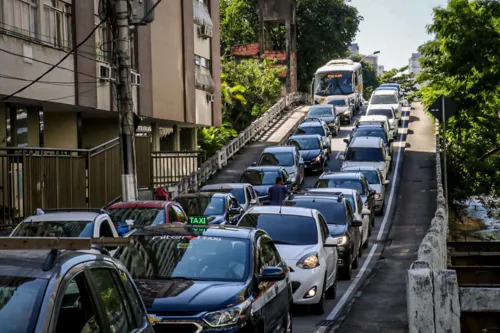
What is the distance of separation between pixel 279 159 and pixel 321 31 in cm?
5298

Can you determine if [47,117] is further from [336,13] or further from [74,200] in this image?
[336,13]

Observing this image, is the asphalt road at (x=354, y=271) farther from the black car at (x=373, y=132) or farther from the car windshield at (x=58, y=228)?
the car windshield at (x=58, y=228)

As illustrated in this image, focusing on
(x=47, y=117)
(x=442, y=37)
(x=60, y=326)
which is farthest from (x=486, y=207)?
(x=60, y=326)

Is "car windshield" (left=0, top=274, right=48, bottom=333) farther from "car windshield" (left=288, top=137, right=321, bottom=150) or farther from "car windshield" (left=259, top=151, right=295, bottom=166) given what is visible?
"car windshield" (left=288, top=137, right=321, bottom=150)

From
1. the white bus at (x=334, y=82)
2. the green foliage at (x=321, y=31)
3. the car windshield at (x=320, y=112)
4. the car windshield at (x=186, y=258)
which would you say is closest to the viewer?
the car windshield at (x=186, y=258)

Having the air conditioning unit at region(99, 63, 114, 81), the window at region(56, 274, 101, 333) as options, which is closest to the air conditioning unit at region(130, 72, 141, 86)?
the air conditioning unit at region(99, 63, 114, 81)

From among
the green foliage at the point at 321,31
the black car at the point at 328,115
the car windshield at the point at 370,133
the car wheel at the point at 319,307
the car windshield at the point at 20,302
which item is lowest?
the car wheel at the point at 319,307

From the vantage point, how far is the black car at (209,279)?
369 inches

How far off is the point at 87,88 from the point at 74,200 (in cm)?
491

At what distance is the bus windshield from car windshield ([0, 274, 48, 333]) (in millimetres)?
63588

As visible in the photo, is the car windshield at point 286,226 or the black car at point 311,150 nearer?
the car windshield at point 286,226

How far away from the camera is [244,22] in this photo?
9319 cm

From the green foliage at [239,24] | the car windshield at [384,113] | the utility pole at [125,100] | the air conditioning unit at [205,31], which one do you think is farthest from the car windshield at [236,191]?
the green foliage at [239,24]

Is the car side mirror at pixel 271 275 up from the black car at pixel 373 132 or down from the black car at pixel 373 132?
down
